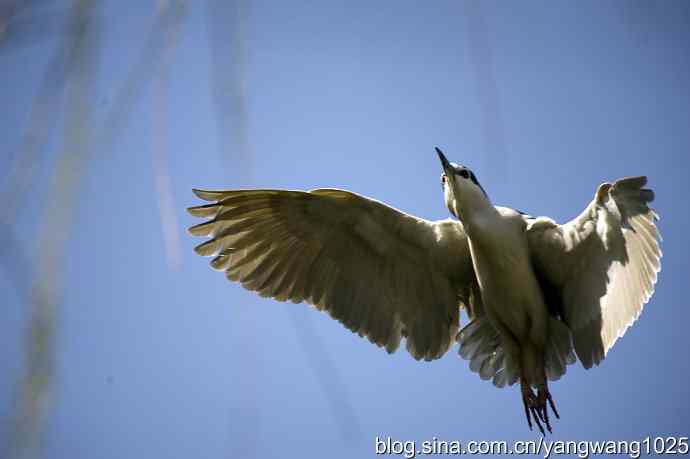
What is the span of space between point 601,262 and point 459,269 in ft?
3.06

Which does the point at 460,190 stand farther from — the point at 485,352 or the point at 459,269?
the point at 485,352

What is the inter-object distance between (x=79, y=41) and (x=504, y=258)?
3.88m

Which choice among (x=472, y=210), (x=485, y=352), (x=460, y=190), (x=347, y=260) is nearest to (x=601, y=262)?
(x=472, y=210)

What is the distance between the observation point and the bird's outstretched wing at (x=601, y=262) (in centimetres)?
400

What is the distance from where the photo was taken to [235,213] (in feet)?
16.3

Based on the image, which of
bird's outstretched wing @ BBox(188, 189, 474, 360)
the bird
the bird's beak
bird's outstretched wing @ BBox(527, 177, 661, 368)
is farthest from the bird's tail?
the bird's beak

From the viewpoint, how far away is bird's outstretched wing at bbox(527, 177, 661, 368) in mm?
3996

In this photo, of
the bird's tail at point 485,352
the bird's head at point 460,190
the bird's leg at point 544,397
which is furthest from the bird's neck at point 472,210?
the bird's leg at point 544,397

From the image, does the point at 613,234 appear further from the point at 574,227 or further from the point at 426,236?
the point at 426,236

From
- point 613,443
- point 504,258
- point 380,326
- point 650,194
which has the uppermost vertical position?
point 650,194

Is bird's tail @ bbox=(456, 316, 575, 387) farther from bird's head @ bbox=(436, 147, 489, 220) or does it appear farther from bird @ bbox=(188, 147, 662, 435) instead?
bird's head @ bbox=(436, 147, 489, 220)

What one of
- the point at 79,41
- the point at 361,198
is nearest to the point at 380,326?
the point at 361,198

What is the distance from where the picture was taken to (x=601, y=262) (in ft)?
14.2

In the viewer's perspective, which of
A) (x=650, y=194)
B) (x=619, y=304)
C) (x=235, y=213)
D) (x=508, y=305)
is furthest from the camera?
(x=235, y=213)
